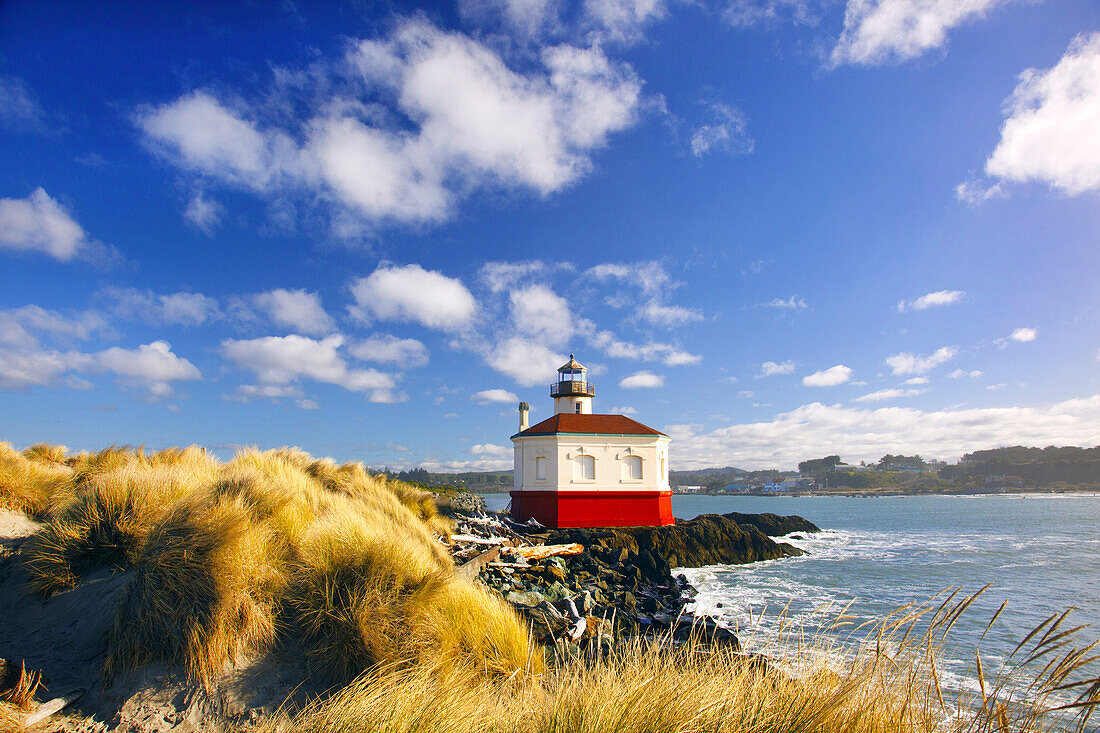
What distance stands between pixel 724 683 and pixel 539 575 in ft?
28.7

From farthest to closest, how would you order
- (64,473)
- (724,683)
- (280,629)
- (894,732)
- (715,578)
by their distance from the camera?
(715,578)
(64,473)
(280,629)
(724,683)
(894,732)

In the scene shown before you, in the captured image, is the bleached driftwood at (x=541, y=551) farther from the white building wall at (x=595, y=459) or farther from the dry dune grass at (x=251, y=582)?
the dry dune grass at (x=251, y=582)

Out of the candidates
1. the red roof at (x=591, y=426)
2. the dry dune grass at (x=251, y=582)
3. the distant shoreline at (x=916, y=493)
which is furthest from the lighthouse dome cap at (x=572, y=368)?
the distant shoreline at (x=916, y=493)

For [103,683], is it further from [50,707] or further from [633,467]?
[633,467]

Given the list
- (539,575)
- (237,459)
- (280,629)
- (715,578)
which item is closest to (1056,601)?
(715,578)

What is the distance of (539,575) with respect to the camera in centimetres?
1192

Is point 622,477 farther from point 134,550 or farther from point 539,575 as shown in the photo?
point 134,550

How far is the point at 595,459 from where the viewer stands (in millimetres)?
22531

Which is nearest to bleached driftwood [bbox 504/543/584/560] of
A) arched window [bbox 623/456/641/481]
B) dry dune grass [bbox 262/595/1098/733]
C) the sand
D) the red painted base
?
the red painted base

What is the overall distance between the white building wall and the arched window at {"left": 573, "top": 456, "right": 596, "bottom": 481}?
0.30 feet

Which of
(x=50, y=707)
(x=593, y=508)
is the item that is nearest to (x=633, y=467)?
(x=593, y=508)

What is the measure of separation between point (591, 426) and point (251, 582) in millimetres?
18756

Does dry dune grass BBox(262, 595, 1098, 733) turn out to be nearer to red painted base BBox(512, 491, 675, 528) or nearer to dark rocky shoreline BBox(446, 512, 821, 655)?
dark rocky shoreline BBox(446, 512, 821, 655)

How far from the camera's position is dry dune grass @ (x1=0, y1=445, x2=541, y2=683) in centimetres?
462
